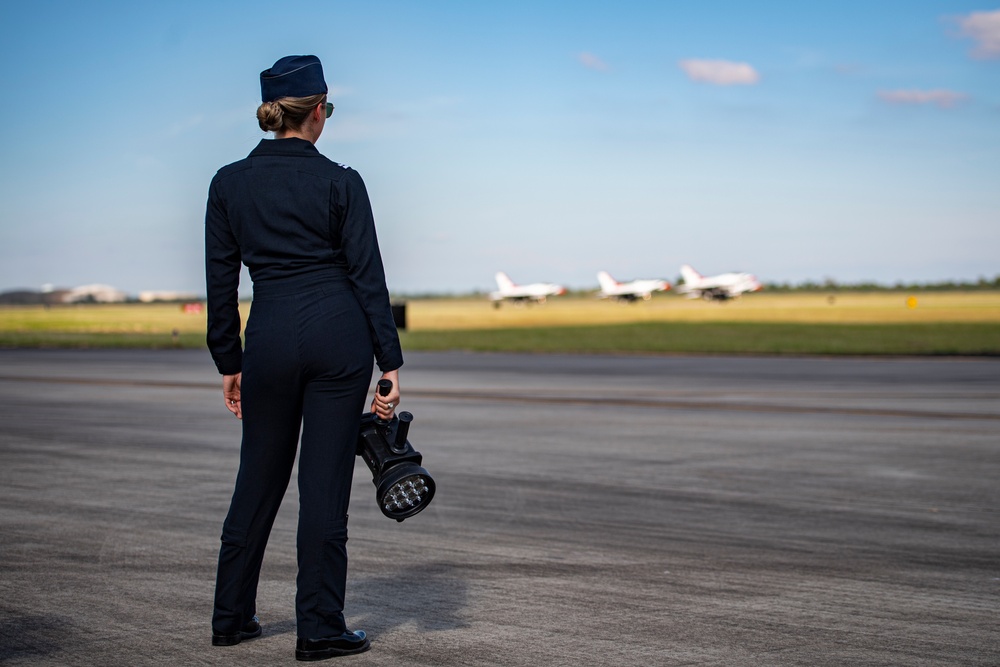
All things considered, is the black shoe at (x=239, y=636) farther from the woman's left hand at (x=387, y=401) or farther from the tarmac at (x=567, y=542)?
the woman's left hand at (x=387, y=401)

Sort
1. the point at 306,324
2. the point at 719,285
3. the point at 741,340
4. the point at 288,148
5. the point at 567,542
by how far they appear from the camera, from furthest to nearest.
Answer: the point at 719,285 < the point at 741,340 < the point at 567,542 < the point at 288,148 < the point at 306,324

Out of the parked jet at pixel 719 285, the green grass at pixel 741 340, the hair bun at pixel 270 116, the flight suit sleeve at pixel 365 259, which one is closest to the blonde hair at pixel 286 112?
the hair bun at pixel 270 116

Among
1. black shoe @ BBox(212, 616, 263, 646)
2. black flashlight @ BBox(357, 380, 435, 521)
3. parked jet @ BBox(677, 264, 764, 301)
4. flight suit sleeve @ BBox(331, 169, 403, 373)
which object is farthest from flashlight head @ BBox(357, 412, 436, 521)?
parked jet @ BBox(677, 264, 764, 301)

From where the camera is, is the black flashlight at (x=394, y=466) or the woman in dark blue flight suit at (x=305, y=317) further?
the black flashlight at (x=394, y=466)

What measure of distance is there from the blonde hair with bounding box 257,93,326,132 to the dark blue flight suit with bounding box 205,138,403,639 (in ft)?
0.20

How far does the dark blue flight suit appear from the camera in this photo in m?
4.18

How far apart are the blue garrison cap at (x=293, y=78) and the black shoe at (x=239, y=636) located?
6.82ft

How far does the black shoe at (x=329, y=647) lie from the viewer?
429 cm

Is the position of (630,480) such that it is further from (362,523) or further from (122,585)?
(122,585)

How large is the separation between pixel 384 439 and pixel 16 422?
11.0 m

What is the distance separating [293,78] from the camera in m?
4.20

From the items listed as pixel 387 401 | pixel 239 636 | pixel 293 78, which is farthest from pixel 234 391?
Answer: pixel 293 78

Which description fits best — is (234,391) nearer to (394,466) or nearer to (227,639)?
(394,466)

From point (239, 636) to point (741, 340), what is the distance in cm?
3992
